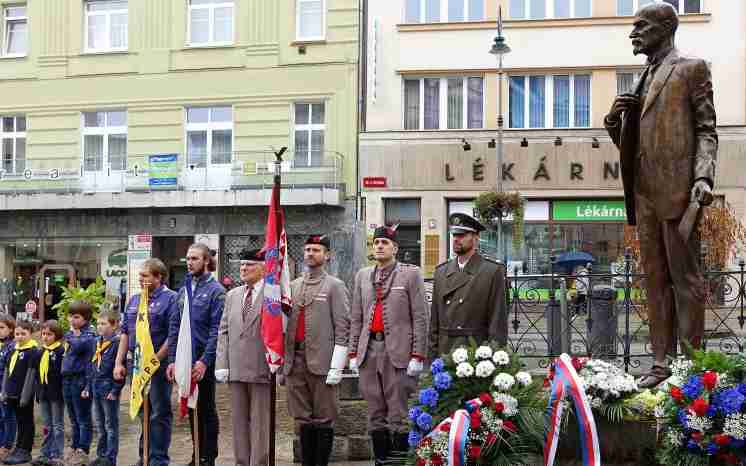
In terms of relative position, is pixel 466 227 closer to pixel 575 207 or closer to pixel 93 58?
pixel 575 207

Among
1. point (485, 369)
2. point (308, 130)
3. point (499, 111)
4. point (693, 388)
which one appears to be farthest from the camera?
point (308, 130)

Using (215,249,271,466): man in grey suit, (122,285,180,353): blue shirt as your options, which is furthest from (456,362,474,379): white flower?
(122,285,180,353): blue shirt

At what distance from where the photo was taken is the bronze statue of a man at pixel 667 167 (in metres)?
5.76

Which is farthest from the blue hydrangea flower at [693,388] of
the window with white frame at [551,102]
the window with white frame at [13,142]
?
the window with white frame at [13,142]

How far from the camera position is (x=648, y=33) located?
604cm

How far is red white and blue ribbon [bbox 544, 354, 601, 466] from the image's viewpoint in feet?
16.6

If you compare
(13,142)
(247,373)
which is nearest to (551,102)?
(13,142)

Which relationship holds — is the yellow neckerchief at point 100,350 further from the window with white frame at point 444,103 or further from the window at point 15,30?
the window at point 15,30

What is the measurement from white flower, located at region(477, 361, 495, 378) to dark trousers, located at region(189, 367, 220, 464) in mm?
3175

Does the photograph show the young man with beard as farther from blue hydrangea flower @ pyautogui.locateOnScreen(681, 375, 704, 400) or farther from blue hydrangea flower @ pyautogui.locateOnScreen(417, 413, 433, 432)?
blue hydrangea flower @ pyautogui.locateOnScreen(681, 375, 704, 400)

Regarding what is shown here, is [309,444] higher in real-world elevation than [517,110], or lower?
lower

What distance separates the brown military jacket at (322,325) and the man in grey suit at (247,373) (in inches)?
10.5

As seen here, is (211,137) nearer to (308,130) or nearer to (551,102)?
(308,130)

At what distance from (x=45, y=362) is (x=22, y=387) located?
45cm
